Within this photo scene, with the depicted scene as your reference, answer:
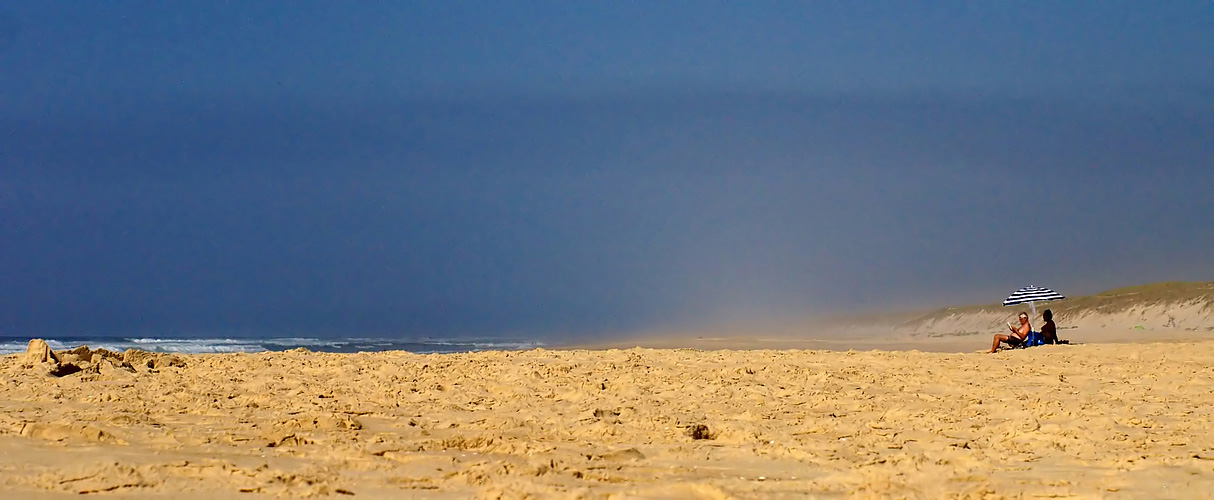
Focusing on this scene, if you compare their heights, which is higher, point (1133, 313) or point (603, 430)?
point (1133, 313)

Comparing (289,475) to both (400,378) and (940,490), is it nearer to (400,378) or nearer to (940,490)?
(940,490)

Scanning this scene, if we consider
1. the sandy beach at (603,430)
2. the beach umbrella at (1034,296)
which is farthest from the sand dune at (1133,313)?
the sandy beach at (603,430)

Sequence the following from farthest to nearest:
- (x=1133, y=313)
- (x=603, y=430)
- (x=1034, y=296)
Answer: (x=1133, y=313) → (x=1034, y=296) → (x=603, y=430)

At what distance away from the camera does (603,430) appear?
19.1 feet

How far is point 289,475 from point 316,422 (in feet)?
5.52

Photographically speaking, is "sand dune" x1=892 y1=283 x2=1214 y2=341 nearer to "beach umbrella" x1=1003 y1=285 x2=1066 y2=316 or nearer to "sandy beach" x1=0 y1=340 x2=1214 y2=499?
"beach umbrella" x1=1003 y1=285 x2=1066 y2=316

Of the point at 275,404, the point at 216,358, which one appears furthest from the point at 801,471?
the point at 216,358

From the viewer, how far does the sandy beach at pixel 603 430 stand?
409cm

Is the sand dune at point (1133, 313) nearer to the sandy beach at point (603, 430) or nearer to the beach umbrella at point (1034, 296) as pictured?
the beach umbrella at point (1034, 296)

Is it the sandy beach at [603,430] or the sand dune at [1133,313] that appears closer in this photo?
the sandy beach at [603,430]

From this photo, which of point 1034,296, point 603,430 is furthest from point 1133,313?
point 603,430

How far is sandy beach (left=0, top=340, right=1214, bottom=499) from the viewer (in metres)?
4.09

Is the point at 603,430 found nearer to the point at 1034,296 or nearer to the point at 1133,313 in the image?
the point at 1034,296

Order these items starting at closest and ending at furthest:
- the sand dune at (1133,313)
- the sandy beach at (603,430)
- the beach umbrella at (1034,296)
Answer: the sandy beach at (603,430), the beach umbrella at (1034,296), the sand dune at (1133,313)
